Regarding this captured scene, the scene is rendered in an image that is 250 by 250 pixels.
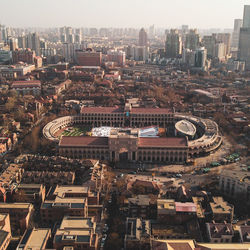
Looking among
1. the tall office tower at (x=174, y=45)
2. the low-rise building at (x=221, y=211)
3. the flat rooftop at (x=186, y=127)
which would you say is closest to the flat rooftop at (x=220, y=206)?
the low-rise building at (x=221, y=211)

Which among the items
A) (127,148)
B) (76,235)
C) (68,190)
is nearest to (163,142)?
(127,148)

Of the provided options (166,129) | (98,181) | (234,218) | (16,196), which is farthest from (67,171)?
(166,129)

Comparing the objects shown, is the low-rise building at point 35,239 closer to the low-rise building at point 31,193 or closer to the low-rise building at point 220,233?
the low-rise building at point 31,193

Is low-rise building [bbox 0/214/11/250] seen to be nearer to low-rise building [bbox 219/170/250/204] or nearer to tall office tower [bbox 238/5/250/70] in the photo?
low-rise building [bbox 219/170/250/204]

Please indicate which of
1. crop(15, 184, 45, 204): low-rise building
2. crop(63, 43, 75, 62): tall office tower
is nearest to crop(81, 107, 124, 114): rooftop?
crop(15, 184, 45, 204): low-rise building

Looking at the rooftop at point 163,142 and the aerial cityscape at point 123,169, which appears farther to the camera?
the rooftop at point 163,142
